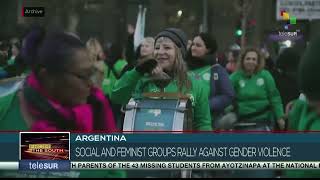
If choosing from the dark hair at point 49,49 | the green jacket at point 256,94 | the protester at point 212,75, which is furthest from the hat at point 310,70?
the dark hair at point 49,49

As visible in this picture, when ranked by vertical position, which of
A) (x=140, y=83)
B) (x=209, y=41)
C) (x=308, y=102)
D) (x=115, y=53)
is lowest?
(x=308, y=102)

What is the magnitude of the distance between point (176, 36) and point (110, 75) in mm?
607

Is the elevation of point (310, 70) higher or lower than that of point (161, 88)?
higher

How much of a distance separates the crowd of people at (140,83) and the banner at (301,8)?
0.94ft

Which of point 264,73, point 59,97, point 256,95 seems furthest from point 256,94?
point 59,97

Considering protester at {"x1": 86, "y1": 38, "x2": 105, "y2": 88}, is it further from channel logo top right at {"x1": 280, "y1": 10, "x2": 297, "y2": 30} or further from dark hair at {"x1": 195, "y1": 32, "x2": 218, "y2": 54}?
channel logo top right at {"x1": 280, "y1": 10, "x2": 297, "y2": 30}

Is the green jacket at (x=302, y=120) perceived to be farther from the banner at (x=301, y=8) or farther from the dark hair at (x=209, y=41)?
the dark hair at (x=209, y=41)

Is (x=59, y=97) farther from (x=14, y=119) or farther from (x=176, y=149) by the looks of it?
(x=176, y=149)

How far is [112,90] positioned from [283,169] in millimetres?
1487

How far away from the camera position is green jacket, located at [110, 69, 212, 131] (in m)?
4.73

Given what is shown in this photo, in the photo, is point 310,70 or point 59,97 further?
point 59,97

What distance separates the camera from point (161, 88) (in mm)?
4781

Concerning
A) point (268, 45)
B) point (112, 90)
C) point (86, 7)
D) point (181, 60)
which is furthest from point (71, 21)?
point (268, 45)

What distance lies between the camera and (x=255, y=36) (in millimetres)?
4645
